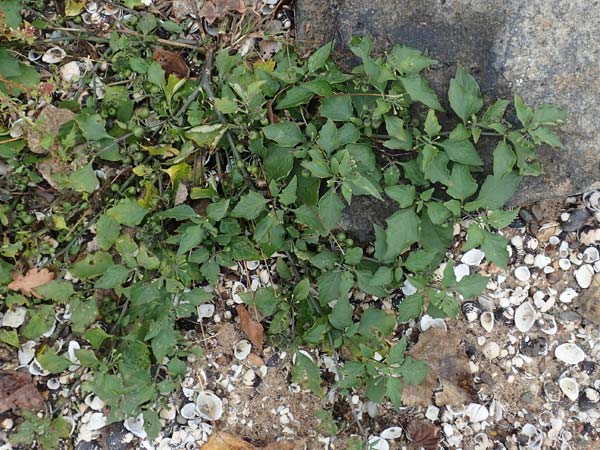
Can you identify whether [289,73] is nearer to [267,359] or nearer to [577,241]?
[267,359]

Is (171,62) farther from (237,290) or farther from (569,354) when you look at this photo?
→ (569,354)

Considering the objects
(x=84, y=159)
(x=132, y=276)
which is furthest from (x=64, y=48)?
(x=132, y=276)

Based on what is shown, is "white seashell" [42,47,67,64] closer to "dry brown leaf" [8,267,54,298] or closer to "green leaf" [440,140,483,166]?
"dry brown leaf" [8,267,54,298]

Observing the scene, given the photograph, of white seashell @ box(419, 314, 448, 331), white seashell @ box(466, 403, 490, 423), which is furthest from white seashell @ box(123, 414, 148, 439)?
white seashell @ box(466, 403, 490, 423)

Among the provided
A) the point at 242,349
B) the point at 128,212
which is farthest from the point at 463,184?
the point at 128,212

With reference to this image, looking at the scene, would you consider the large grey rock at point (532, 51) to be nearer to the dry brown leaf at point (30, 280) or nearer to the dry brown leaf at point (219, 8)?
the dry brown leaf at point (219, 8)

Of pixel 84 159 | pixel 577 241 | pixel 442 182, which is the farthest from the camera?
pixel 577 241
